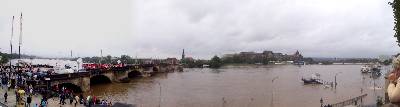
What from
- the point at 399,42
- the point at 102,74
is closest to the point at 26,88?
the point at 399,42

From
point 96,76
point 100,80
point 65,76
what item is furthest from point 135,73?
point 65,76

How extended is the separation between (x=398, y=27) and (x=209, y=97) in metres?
44.0

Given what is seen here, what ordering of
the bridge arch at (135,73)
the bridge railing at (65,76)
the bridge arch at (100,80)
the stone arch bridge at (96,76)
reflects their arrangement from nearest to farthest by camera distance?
the bridge railing at (65,76), the stone arch bridge at (96,76), the bridge arch at (100,80), the bridge arch at (135,73)

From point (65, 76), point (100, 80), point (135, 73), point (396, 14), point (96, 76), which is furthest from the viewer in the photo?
point (135, 73)

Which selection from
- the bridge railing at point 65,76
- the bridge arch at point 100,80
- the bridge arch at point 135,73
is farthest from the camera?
the bridge arch at point 135,73

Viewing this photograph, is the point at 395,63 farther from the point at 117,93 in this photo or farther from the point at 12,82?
the point at 117,93

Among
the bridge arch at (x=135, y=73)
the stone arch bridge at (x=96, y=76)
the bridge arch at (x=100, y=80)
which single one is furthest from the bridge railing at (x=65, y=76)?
the bridge arch at (x=135, y=73)

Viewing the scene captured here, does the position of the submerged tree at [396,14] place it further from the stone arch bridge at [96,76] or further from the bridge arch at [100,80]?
the bridge arch at [100,80]

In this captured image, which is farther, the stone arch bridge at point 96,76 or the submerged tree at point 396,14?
the stone arch bridge at point 96,76

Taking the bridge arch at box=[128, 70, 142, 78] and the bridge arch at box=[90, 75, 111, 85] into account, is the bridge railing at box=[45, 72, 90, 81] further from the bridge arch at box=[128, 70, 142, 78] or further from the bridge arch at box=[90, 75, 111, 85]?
the bridge arch at box=[128, 70, 142, 78]

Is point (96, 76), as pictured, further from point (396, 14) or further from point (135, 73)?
point (396, 14)

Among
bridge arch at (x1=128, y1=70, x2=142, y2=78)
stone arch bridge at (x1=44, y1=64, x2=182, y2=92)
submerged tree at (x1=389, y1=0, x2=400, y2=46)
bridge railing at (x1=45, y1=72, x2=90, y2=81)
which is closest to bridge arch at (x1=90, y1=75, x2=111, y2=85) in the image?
stone arch bridge at (x1=44, y1=64, x2=182, y2=92)

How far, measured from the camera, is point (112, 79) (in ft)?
323

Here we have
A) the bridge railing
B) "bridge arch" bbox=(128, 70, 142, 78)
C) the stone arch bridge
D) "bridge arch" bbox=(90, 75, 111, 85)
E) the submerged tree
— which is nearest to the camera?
the submerged tree
